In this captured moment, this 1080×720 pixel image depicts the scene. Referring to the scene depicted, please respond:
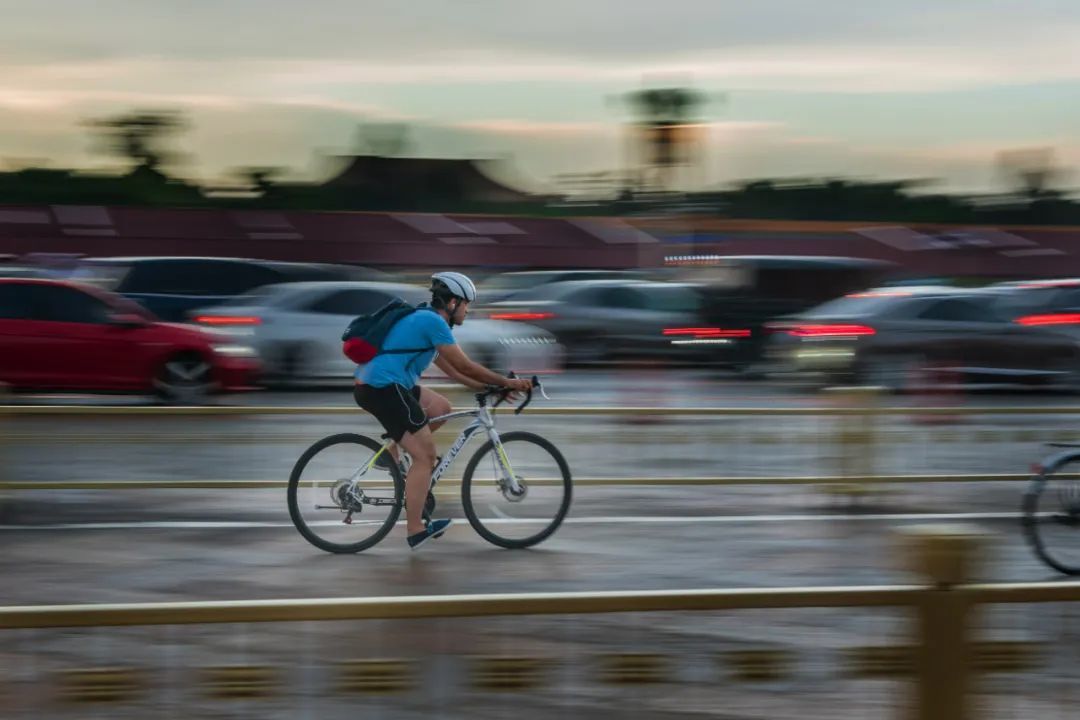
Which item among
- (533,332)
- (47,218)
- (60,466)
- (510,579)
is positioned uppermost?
(47,218)

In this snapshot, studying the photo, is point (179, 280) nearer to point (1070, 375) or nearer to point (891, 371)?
point (891, 371)

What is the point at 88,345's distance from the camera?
55.0ft

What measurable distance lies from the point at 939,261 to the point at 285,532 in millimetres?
45266

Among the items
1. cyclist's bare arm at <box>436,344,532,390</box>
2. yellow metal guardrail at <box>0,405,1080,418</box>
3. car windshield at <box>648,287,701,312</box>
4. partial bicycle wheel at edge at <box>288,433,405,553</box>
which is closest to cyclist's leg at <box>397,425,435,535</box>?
partial bicycle wheel at edge at <box>288,433,405,553</box>

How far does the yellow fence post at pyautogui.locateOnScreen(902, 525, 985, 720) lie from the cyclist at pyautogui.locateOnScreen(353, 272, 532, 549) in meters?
4.96

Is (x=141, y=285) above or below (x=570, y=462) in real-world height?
above

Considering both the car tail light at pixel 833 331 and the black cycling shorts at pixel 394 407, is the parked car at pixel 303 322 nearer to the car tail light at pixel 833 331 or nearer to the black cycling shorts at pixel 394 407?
the car tail light at pixel 833 331

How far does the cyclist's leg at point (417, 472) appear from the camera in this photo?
792 centimetres

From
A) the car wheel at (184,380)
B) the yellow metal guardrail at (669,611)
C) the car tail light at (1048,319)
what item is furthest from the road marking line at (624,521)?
the car tail light at (1048,319)

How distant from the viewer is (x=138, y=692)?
2.82m

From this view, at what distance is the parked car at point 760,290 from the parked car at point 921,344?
2.87m

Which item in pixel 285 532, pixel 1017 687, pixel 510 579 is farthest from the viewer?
pixel 285 532

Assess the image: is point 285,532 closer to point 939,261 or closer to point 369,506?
point 369,506

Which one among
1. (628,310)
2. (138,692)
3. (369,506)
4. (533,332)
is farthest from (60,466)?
(628,310)
